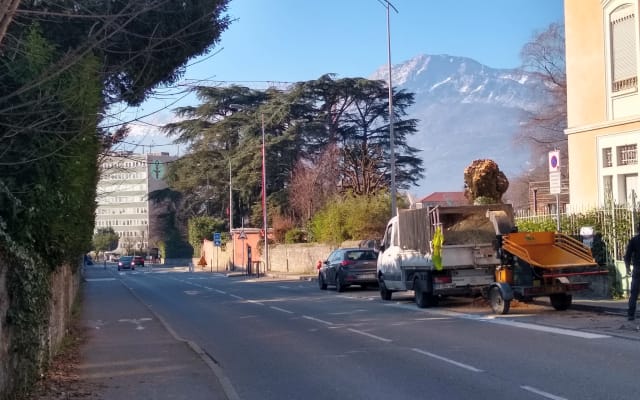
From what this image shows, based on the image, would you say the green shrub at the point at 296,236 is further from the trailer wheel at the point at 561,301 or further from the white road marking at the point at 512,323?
the trailer wheel at the point at 561,301

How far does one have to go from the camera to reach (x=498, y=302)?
1761cm

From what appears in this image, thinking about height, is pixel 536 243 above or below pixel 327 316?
above

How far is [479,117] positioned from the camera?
178 m

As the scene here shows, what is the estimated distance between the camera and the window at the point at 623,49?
2261 centimetres

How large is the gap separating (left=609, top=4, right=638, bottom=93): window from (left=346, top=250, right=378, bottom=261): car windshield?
10289 mm

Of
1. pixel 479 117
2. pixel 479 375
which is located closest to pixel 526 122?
pixel 479 375

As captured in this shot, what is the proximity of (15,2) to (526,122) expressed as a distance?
4822cm

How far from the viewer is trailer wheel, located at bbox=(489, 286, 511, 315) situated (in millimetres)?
17250

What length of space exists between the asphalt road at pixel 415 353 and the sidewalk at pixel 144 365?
0.40 meters

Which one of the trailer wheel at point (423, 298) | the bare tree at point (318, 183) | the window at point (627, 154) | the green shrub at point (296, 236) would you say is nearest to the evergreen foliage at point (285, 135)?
the bare tree at point (318, 183)

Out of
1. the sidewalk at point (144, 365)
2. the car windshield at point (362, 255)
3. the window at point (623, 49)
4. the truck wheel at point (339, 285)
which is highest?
the window at point (623, 49)

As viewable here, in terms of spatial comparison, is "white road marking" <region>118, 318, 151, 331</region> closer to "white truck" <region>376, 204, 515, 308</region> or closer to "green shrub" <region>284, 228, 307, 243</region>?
"white truck" <region>376, 204, 515, 308</region>

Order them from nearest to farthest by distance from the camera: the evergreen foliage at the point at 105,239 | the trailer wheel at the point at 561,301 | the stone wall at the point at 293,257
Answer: the trailer wheel at the point at 561,301, the stone wall at the point at 293,257, the evergreen foliage at the point at 105,239

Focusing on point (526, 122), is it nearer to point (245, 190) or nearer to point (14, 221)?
point (245, 190)
